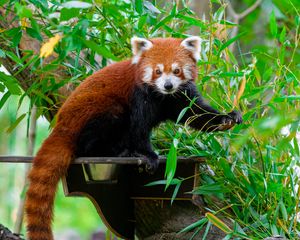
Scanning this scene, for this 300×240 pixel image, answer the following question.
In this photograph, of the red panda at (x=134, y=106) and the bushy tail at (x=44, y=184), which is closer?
the bushy tail at (x=44, y=184)

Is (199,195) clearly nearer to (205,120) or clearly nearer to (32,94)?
(205,120)

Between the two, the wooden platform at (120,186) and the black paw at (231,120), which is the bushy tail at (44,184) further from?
the black paw at (231,120)

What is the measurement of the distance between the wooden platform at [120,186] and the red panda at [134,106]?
10 cm

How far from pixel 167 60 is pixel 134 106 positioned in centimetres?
31

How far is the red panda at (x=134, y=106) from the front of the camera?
2803mm

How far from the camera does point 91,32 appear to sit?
3.16m

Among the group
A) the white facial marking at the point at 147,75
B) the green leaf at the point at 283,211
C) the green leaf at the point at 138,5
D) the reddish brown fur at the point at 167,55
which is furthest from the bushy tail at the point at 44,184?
the green leaf at the point at 283,211

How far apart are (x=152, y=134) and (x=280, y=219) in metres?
0.88

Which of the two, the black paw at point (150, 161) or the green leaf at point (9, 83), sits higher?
the green leaf at point (9, 83)

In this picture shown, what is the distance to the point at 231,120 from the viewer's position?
2.69 metres

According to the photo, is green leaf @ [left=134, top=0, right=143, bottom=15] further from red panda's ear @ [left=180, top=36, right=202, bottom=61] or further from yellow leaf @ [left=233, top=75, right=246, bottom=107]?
yellow leaf @ [left=233, top=75, right=246, bottom=107]

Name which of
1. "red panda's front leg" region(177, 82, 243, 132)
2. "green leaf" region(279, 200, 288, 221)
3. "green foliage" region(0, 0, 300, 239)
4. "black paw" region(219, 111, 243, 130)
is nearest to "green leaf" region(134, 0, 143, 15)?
"green foliage" region(0, 0, 300, 239)

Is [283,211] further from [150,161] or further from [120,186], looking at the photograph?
[120,186]

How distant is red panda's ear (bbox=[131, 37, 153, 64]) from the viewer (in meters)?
2.88
